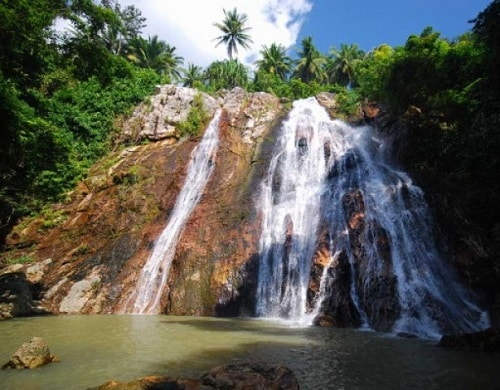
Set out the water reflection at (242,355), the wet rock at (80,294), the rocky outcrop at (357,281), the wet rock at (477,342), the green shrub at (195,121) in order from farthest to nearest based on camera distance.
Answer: the green shrub at (195,121) < the wet rock at (80,294) < the rocky outcrop at (357,281) < the wet rock at (477,342) < the water reflection at (242,355)

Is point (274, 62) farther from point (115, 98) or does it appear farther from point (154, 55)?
point (115, 98)

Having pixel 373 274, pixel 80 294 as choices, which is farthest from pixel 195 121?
pixel 373 274

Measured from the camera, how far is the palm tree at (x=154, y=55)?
4667 cm

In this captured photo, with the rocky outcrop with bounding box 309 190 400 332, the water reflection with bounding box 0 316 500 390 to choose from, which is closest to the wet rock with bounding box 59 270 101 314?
the water reflection with bounding box 0 316 500 390

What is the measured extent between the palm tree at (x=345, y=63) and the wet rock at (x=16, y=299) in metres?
43.8

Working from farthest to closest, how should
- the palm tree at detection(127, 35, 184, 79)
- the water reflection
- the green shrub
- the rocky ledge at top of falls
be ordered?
the palm tree at detection(127, 35, 184, 79) → the green shrub → the rocky ledge at top of falls → the water reflection

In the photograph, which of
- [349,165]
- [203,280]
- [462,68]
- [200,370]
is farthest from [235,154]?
[200,370]

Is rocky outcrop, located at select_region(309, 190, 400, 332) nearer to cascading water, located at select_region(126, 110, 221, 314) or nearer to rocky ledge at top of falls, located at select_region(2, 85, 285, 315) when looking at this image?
A: rocky ledge at top of falls, located at select_region(2, 85, 285, 315)

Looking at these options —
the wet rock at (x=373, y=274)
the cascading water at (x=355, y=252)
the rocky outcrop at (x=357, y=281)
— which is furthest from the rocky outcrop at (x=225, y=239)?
the wet rock at (x=373, y=274)

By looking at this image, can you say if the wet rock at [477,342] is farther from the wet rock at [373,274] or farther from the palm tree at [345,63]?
the palm tree at [345,63]

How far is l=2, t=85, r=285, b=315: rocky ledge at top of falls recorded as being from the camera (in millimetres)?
17016

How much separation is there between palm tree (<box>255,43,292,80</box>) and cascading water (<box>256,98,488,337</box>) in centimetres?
3314

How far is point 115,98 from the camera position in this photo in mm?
32375

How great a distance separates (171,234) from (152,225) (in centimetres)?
158
